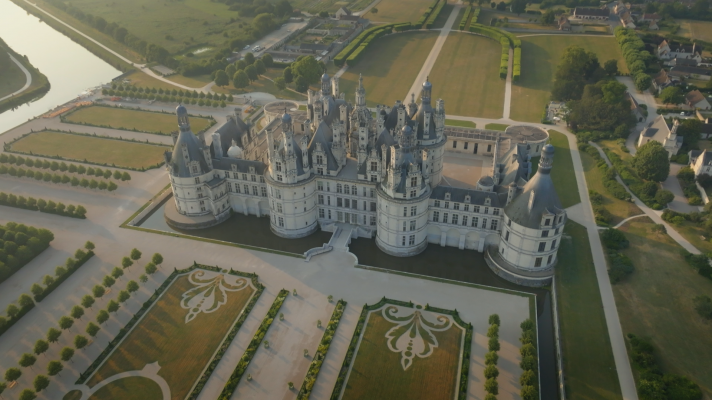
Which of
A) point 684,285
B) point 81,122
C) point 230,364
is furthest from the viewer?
point 81,122

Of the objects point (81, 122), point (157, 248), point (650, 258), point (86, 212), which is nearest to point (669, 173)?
point (650, 258)

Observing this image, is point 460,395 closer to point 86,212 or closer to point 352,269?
point 352,269

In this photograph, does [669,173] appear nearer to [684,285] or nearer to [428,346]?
[684,285]

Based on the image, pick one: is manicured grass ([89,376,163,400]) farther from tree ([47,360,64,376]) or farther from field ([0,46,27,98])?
field ([0,46,27,98])

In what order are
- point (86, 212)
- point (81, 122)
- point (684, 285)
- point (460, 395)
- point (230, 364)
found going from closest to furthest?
point (460, 395) < point (230, 364) < point (684, 285) < point (86, 212) < point (81, 122)

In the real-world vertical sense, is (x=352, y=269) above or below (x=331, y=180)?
below

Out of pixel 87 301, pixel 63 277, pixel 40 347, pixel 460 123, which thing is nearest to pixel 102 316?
pixel 87 301

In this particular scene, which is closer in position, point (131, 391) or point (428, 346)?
point (131, 391)
